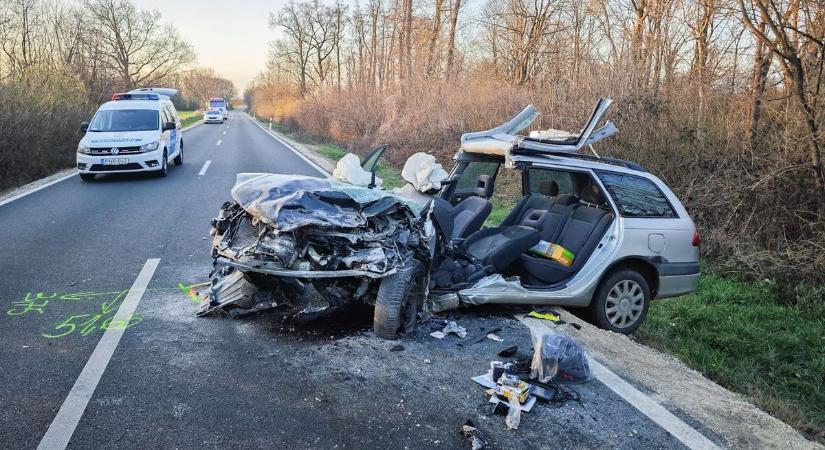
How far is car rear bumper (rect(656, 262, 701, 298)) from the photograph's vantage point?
5.75 m

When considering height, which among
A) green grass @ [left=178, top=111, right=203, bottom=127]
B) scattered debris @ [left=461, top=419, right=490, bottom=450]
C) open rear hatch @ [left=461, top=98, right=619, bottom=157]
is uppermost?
green grass @ [left=178, top=111, right=203, bottom=127]

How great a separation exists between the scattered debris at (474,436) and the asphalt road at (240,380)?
0.04 m

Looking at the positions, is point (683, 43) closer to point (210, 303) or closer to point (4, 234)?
point (210, 303)

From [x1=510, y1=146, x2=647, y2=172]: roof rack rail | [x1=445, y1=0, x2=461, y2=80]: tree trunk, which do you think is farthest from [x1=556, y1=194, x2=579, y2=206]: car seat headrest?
[x1=445, y1=0, x2=461, y2=80]: tree trunk

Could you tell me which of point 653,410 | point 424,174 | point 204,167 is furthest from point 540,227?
point 204,167

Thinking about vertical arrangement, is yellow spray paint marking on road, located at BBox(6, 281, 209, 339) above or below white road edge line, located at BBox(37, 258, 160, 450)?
above

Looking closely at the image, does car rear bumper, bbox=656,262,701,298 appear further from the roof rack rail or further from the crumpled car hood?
the crumpled car hood

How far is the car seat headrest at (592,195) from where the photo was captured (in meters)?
5.78

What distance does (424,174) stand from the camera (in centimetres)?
567

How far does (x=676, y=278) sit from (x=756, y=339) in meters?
1.36

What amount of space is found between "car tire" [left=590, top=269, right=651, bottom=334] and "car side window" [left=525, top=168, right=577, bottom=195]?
1.10m

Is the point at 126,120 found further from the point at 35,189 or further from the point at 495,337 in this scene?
the point at 495,337

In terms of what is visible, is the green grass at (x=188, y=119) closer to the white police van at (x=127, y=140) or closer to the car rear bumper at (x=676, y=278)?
the white police van at (x=127, y=140)

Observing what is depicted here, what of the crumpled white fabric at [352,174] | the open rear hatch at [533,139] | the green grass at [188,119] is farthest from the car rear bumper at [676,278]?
the green grass at [188,119]
